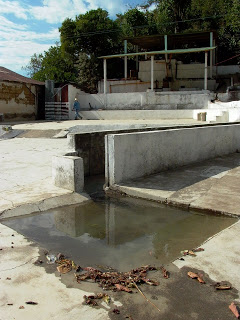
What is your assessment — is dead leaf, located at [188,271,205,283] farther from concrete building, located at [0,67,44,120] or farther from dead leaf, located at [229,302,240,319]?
concrete building, located at [0,67,44,120]

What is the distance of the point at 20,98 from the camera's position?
23.5m

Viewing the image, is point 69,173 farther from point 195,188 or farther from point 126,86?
point 126,86

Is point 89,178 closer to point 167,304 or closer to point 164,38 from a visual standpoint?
point 167,304

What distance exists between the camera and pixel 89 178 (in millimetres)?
7004

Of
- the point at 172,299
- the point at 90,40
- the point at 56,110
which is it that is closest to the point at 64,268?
the point at 172,299

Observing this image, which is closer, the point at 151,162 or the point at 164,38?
the point at 151,162

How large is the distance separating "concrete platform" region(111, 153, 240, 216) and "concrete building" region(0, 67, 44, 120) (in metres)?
17.7

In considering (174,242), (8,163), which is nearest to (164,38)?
(8,163)

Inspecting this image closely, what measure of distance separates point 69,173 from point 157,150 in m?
1.94

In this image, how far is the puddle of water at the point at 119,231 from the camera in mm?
3537

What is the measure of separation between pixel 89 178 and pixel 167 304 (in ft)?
15.3

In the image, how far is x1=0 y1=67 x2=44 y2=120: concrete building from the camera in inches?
877

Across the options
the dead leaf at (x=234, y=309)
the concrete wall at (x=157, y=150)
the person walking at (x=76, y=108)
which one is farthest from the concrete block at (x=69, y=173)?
the person walking at (x=76, y=108)

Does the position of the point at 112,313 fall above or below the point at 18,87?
below
